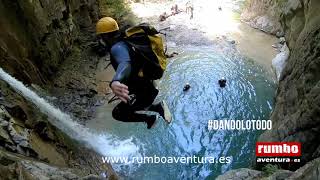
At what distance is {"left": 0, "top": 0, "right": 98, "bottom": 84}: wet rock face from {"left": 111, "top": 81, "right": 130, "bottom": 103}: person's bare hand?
6.56 meters

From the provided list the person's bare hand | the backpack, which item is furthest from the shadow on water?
the person's bare hand

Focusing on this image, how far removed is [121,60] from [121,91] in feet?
1.81

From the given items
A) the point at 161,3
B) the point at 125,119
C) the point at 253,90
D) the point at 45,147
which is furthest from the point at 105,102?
the point at 161,3

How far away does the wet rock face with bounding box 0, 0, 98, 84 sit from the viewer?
10297 millimetres

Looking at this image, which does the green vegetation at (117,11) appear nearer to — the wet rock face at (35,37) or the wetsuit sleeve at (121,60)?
the wet rock face at (35,37)

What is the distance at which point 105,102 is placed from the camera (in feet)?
40.6

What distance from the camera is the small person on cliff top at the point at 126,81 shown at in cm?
386

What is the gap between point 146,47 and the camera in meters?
4.67

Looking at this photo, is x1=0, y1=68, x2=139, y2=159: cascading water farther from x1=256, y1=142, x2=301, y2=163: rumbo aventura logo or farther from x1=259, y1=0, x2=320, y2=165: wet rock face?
x1=256, y1=142, x2=301, y2=163: rumbo aventura logo

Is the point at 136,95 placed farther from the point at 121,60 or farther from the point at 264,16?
the point at 264,16

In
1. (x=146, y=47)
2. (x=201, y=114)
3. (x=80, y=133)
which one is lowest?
(x=201, y=114)

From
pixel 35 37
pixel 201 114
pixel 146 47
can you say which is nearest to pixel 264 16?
pixel 201 114

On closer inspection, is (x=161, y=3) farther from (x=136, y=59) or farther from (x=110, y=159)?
(x=136, y=59)

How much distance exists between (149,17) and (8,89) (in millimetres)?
12927
